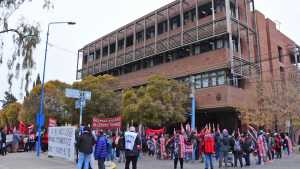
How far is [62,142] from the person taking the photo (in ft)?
59.8

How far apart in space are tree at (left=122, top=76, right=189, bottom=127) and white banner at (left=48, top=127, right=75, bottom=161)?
1329 cm

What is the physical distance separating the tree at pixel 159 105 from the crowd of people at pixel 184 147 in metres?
6.04

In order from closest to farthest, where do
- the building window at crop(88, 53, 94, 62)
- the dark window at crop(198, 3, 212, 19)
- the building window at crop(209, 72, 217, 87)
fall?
the building window at crop(209, 72, 217, 87), the dark window at crop(198, 3, 212, 19), the building window at crop(88, 53, 94, 62)

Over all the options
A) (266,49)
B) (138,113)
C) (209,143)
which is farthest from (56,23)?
(266,49)

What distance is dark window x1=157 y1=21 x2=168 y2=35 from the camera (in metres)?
44.9

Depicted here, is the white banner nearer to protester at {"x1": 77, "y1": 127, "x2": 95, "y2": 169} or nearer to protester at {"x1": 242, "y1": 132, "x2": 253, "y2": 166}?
protester at {"x1": 77, "y1": 127, "x2": 95, "y2": 169}

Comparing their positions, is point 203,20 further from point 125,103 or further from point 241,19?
point 125,103

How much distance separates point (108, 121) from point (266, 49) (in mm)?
26433

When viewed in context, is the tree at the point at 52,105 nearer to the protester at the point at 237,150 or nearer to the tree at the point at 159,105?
the tree at the point at 159,105

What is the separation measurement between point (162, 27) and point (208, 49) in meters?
9.39

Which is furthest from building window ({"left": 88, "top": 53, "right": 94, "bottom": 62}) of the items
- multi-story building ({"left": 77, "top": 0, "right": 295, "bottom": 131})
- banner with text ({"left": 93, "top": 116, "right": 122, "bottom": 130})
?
banner with text ({"left": 93, "top": 116, "right": 122, "bottom": 130})

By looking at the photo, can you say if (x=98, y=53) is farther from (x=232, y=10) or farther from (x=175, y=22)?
(x=232, y=10)

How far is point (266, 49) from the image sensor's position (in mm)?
43094

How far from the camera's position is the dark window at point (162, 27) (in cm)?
4489
